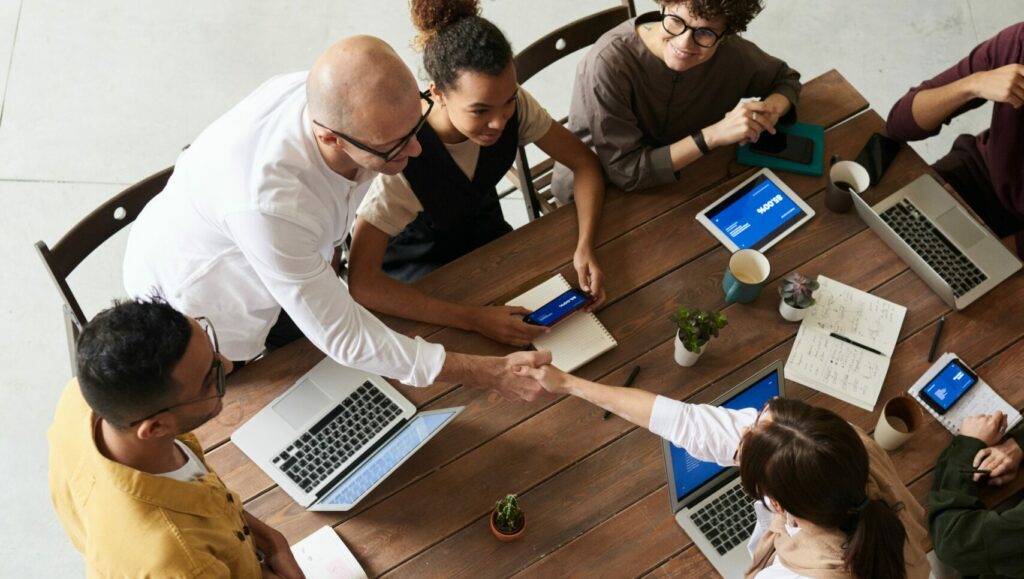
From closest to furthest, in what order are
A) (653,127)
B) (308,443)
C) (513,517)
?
(513,517) < (308,443) < (653,127)

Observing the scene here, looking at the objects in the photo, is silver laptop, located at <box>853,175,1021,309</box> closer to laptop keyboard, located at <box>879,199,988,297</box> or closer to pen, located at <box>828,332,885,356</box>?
laptop keyboard, located at <box>879,199,988,297</box>

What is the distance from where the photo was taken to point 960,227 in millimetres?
2191

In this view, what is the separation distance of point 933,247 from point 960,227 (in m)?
0.11

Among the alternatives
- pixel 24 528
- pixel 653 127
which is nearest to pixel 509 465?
pixel 653 127

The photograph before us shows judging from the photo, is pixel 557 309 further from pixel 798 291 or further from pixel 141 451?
pixel 141 451

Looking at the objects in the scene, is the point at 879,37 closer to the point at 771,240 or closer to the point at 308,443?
the point at 771,240

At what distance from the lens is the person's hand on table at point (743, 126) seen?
7.07ft

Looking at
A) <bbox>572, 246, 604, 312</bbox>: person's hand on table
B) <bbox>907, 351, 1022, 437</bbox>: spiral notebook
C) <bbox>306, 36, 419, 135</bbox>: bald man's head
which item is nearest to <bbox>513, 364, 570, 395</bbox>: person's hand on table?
<bbox>572, 246, 604, 312</bbox>: person's hand on table

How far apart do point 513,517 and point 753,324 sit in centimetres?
79

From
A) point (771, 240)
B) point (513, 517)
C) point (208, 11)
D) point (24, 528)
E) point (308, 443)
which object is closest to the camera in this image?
point (513, 517)

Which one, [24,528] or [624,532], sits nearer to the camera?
[624,532]

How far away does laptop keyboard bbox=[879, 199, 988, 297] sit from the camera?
2.13m

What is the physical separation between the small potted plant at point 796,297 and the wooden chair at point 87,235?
1584 millimetres

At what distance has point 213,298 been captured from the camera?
1919mm
